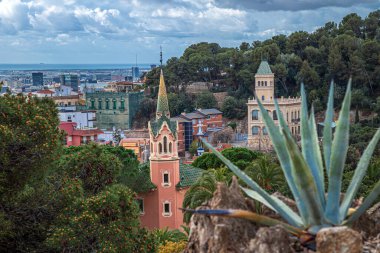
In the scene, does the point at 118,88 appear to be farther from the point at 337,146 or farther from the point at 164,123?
the point at 337,146

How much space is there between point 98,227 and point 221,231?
16.2 feet

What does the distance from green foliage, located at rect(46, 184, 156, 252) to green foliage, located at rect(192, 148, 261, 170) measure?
724 inches

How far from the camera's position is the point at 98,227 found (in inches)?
448

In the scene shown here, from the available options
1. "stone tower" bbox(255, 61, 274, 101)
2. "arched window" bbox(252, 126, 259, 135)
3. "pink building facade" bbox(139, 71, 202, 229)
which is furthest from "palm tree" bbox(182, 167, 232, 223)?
"stone tower" bbox(255, 61, 274, 101)

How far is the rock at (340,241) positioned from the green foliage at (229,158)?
78.2 feet

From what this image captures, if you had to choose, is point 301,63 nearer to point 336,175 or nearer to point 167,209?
point 167,209

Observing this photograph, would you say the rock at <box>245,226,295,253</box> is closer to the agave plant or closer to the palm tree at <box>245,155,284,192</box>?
the agave plant

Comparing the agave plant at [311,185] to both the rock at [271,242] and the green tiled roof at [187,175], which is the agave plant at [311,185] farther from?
the green tiled roof at [187,175]

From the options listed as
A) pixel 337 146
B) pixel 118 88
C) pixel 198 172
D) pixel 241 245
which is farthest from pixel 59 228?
pixel 118 88

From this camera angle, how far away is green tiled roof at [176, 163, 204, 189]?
2556 centimetres

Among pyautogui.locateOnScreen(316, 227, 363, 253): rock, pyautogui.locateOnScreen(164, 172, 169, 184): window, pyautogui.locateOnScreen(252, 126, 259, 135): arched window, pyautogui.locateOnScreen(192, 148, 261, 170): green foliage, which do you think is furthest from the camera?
pyautogui.locateOnScreen(252, 126, 259, 135): arched window

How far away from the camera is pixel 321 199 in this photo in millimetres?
6934

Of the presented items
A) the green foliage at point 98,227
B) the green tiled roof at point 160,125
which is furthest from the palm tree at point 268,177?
the green foliage at point 98,227

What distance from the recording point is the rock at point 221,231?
681 centimetres
